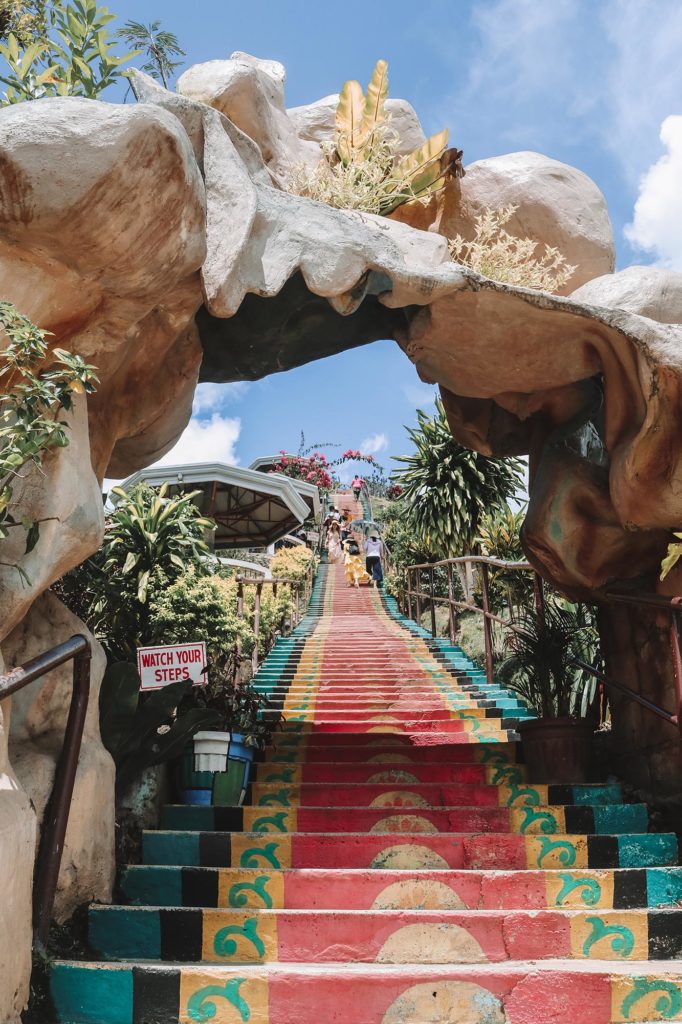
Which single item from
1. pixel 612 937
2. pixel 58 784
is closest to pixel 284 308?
pixel 58 784

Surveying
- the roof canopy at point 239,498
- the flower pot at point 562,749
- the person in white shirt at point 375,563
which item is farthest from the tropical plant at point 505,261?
the person in white shirt at point 375,563

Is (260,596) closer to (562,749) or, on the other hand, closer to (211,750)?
(211,750)

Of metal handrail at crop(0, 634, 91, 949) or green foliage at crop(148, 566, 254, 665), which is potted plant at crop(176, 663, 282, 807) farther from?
metal handrail at crop(0, 634, 91, 949)

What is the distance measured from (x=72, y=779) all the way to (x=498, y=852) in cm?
206

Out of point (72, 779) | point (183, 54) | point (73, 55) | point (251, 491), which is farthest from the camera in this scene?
point (251, 491)

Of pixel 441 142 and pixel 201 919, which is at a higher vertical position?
pixel 441 142

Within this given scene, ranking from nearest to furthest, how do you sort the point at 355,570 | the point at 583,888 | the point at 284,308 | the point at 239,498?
the point at 583,888 < the point at 284,308 < the point at 239,498 < the point at 355,570

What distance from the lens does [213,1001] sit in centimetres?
276

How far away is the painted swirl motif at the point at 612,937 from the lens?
3258 mm

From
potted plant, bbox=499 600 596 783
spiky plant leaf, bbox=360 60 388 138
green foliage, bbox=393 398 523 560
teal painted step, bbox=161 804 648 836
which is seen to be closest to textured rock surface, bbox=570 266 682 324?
spiky plant leaf, bbox=360 60 388 138

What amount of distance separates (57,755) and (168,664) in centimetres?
114

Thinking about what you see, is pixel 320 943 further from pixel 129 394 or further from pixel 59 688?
pixel 129 394

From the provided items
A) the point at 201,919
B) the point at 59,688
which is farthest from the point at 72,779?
the point at 201,919

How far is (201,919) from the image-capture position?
3.20m
